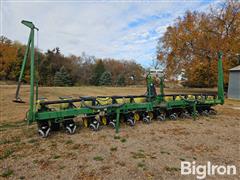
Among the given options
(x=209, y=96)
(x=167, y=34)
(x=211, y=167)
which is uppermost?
(x=167, y=34)

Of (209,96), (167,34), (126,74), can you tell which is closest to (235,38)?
(167,34)

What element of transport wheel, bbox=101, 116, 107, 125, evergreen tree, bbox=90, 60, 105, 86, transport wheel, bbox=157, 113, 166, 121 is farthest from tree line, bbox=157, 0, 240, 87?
evergreen tree, bbox=90, 60, 105, 86

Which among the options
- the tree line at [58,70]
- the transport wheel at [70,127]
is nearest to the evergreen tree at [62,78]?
the tree line at [58,70]

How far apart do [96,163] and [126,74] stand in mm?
49670

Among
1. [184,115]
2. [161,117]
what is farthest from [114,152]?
[184,115]

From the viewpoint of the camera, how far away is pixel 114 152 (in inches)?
166

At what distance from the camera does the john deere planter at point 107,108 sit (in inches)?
195

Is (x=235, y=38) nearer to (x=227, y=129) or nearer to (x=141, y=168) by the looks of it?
(x=227, y=129)

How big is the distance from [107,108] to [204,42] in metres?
17.6

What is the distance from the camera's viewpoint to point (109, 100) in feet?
20.5

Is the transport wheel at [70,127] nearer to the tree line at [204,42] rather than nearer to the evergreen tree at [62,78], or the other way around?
the tree line at [204,42]

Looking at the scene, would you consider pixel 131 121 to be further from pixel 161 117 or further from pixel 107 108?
pixel 161 117

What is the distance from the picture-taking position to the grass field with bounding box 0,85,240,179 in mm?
3332

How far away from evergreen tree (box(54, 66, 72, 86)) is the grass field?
113 ft
